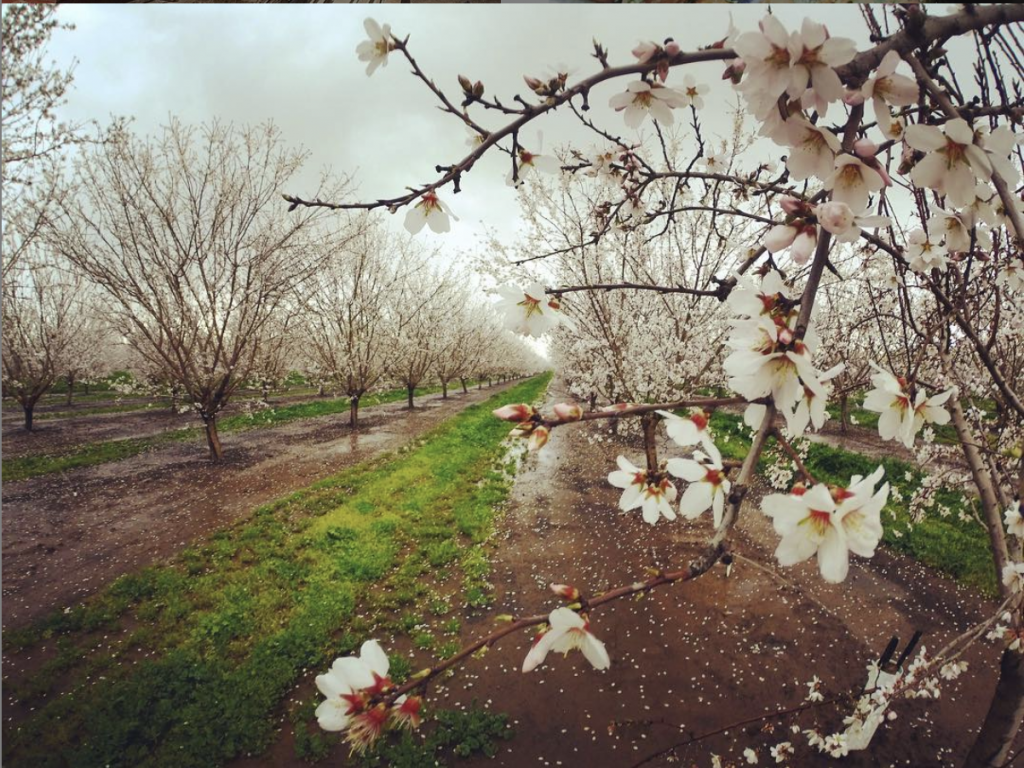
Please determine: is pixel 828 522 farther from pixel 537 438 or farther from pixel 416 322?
pixel 416 322

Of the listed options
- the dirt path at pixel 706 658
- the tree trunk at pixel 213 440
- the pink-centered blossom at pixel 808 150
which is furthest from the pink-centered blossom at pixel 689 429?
the tree trunk at pixel 213 440

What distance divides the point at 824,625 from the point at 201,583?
18.3 ft

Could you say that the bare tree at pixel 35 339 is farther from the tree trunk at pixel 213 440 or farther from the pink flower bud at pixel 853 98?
the pink flower bud at pixel 853 98

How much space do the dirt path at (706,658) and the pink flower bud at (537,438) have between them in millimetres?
1594

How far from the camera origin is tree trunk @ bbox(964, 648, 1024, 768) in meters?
1.61

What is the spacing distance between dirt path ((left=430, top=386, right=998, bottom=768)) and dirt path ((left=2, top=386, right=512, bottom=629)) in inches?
149

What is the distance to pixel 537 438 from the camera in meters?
0.76

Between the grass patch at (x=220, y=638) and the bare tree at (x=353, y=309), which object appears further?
the bare tree at (x=353, y=309)

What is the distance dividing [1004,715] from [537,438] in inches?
86.4

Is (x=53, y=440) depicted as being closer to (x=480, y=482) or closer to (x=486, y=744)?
(x=480, y=482)

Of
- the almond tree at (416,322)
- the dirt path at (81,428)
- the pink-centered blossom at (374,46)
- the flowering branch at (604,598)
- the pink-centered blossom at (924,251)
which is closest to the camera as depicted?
the flowering branch at (604,598)

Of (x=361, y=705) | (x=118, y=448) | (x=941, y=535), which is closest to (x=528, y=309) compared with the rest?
(x=361, y=705)

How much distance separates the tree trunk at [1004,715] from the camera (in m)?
1.61

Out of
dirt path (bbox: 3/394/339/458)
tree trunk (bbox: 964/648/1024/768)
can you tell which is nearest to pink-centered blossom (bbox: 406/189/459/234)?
tree trunk (bbox: 964/648/1024/768)
